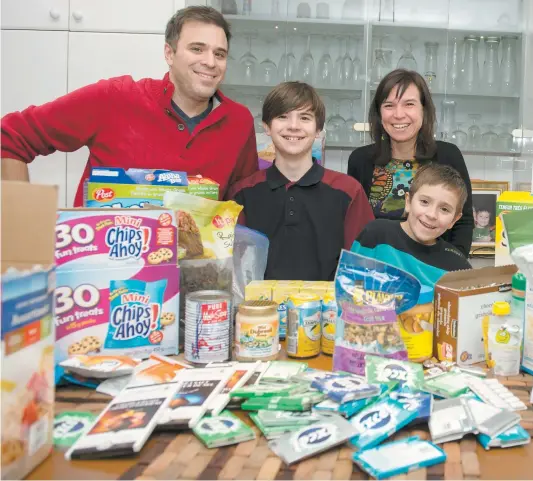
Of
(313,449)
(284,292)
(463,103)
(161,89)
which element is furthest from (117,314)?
(463,103)

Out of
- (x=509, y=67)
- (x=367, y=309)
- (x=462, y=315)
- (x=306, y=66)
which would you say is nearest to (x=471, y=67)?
(x=509, y=67)

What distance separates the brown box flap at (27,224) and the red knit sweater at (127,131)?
3.78 ft

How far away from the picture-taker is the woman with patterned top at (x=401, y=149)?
2.09 m

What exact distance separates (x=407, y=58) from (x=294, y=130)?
80.3 inches

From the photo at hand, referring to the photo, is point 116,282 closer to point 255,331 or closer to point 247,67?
point 255,331

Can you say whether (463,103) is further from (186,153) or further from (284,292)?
(284,292)

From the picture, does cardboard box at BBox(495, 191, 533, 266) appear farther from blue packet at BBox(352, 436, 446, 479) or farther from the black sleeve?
the black sleeve

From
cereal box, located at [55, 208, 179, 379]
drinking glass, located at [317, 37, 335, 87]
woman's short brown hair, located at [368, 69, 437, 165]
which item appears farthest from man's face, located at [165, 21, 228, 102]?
drinking glass, located at [317, 37, 335, 87]

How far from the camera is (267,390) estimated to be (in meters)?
0.85

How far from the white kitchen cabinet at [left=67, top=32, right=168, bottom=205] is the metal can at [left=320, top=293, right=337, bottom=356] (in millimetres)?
2023

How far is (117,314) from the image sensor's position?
102 centimetres

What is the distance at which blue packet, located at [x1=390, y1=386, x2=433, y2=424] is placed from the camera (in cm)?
80

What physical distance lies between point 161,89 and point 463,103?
2.33m

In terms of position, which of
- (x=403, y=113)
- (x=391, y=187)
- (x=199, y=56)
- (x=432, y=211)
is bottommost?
(x=432, y=211)
